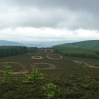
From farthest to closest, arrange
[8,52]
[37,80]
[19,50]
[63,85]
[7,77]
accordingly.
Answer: [19,50] → [8,52] → [7,77] → [37,80] → [63,85]

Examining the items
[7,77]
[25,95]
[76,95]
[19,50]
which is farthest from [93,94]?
[19,50]

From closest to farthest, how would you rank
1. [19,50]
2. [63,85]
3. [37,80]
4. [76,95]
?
1. [76,95]
2. [63,85]
3. [37,80]
4. [19,50]

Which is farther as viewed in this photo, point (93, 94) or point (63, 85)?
point (63, 85)

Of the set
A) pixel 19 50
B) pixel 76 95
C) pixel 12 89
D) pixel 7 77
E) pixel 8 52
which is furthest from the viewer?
pixel 19 50

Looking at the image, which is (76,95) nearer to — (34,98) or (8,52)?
(34,98)

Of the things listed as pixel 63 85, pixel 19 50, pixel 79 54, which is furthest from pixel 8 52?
pixel 63 85

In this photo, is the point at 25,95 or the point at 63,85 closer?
the point at 25,95

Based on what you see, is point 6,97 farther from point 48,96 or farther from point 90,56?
point 90,56

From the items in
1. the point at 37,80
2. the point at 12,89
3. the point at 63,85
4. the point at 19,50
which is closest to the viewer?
the point at 12,89

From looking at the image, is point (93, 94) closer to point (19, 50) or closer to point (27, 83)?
point (27, 83)
